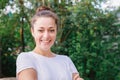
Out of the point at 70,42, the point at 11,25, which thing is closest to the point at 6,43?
the point at 11,25

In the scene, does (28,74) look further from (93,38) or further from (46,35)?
(93,38)

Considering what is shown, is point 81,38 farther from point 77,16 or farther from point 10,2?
point 10,2

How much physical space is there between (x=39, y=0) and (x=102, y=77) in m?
2.65

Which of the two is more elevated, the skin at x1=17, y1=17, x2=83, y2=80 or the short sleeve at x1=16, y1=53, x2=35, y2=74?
the skin at x1=17, y1=17, x2=83, y2=80

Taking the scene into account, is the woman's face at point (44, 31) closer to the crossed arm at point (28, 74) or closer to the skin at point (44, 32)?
the skin at point (44, 32)

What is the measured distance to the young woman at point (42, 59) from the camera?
198cm

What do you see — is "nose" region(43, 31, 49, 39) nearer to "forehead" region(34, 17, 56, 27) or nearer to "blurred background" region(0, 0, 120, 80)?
"forehead" region(34, 17, 56, 27)

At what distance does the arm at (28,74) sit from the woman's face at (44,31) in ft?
0.60

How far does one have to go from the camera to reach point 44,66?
2027 mm

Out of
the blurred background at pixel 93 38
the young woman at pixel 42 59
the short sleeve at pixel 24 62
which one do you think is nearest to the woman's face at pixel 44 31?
the young woman at pixel 42 59

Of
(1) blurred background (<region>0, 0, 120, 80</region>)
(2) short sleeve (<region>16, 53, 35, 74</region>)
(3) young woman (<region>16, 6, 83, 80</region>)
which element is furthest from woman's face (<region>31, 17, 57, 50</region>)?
(1) blurred background (<region>0, 0, 120, 80</region>)

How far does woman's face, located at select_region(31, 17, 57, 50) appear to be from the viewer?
2.06m

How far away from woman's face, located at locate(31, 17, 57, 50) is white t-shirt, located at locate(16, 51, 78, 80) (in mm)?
78

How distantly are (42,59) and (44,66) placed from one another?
0.19 feet
